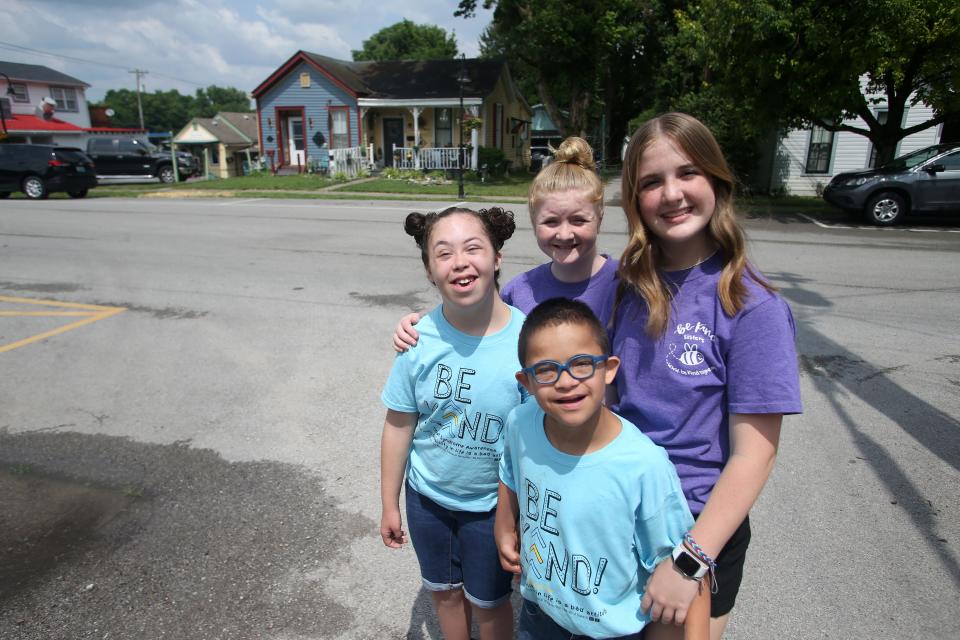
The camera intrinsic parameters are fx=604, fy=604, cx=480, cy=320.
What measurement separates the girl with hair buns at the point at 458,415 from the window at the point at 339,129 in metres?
27.3

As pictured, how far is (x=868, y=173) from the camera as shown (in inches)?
526

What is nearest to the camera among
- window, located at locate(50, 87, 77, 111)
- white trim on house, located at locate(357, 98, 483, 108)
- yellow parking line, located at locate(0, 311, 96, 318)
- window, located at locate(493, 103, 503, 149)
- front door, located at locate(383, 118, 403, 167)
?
yellow parking line, located at locate(0, 311, 96, 318)

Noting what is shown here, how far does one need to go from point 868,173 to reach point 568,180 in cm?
1439

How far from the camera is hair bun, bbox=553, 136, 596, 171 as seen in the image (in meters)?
2.04

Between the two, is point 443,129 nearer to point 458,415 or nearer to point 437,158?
point 437,158

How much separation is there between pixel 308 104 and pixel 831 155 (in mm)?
21419

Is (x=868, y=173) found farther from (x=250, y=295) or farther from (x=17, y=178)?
(x=17, y=178)

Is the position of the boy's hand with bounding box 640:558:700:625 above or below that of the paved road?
above

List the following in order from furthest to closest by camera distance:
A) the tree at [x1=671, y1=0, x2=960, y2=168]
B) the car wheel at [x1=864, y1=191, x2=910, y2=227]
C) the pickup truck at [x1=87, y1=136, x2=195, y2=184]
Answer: the pickup truck at [x1=87, y1=136, x2=195, y2=184] < the car wheel at [x1=864, y1=191, x2=910, y2=227] < the tree at [x1=671, y1=0, x2=960, y2=168]

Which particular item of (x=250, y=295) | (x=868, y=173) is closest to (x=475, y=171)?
(x=868, y=173)

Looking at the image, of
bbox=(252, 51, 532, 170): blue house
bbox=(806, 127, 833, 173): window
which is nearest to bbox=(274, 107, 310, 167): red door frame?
bbox=(252, 51, 532, 170): blue house

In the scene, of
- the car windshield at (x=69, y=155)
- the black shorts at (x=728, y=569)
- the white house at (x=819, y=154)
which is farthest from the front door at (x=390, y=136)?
the black shorts at (x=728, y=569)

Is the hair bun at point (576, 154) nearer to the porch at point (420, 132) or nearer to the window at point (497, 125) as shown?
the porch at point (420, 132)

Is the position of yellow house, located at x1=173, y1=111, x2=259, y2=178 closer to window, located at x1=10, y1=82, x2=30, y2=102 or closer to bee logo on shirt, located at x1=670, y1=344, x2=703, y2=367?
window, located at x1=10, y1=82, x2=30, y2=102
